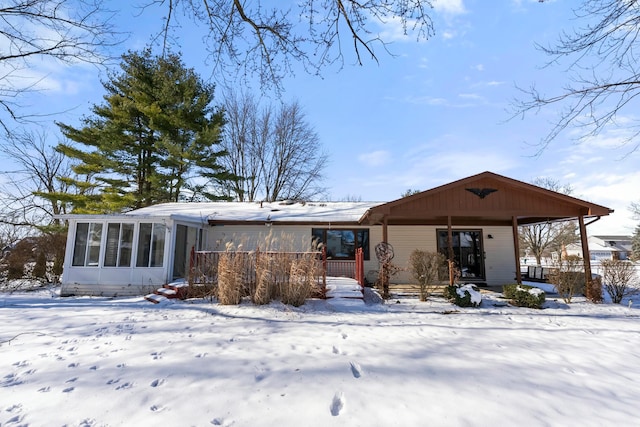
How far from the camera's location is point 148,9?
419cm

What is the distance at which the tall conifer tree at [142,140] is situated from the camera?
16705 mm

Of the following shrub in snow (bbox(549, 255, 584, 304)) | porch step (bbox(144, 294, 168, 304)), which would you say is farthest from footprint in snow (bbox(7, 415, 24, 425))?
shrub in snow (bbox(549, 255, 584, 304))

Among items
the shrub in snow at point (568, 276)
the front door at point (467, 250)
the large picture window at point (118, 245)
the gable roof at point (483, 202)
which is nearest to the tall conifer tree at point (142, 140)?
the large picture window at point (118, 245)

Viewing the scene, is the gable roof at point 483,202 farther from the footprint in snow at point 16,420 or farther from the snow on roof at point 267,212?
the footprint in snow at point 16,420

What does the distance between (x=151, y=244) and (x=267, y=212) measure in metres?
4.73

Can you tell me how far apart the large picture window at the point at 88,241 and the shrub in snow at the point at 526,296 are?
39.8 feet

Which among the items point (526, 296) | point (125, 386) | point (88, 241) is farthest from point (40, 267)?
point (526, 296)

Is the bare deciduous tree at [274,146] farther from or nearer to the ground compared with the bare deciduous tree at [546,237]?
farther from the ground

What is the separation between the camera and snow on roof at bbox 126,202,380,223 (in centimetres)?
1175

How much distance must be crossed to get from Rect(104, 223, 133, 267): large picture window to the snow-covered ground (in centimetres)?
331

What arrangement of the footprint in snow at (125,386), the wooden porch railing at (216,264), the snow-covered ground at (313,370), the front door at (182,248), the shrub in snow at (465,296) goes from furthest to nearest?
the front door at (182,248) < the shrub in snow at (465,296) < the wooden porch railing at (216,264) < the footprint in snow at (125,386) < the snow-covered ground at (313,370)

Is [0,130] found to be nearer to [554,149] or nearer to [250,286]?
[250,286]

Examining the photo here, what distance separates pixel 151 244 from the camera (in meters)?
9.49

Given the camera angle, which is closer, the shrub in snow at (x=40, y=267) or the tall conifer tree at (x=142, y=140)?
the shrub in snow at (x=40, y=267)
